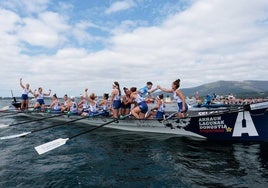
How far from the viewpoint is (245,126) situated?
10.7m

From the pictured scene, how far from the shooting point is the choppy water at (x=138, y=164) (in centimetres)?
740

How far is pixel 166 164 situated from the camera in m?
8.91

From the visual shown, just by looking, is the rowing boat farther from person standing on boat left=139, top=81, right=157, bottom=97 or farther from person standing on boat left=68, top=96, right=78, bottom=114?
person standing on boat left=68, top=96, right=78, bottom=114

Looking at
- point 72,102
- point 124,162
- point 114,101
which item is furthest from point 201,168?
point 72,102

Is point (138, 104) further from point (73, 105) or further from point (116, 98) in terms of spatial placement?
point (73, 105)

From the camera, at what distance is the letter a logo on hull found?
10531mm

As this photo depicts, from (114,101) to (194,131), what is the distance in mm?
5494

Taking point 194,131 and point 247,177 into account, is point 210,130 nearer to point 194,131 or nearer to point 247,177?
point 194,131

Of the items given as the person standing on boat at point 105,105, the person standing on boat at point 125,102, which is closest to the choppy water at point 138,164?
the person standing on boat at point 125,102

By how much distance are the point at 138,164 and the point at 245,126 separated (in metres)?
4.82

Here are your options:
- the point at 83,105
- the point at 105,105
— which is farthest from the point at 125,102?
the point at 83,105

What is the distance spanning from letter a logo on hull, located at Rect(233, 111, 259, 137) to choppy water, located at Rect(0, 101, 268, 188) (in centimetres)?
53

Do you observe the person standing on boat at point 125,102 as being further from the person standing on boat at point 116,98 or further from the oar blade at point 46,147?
the oar blade at point 46,147

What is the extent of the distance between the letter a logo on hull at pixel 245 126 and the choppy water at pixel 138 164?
1.74 feet
